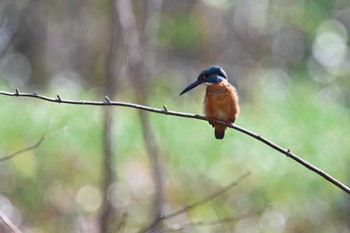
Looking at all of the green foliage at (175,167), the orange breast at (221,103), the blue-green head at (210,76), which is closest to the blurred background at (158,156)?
the green foliage at (175,167)

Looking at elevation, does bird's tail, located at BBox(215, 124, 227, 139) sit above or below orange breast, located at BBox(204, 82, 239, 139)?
below

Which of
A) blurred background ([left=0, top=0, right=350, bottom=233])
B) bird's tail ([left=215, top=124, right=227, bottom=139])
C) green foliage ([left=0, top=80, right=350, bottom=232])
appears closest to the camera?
bird's tail ([left=215, top=124, right=227, bottom=139])

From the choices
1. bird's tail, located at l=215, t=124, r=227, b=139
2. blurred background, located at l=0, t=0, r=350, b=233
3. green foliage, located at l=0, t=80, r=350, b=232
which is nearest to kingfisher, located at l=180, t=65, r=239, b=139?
bird's tail, located at l=215, t=124, r=227, b=139

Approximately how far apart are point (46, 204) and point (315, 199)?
1.75 meters

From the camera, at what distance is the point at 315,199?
17.4ft

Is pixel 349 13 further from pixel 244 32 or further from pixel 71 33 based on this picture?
pixel 71 33

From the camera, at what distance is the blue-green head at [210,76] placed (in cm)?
220

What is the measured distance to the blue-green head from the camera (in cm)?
220

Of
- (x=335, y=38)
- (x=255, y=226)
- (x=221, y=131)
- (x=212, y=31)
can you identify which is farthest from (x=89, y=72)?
(x=221, y=131)

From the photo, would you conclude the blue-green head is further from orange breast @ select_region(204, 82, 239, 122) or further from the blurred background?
the blurred background

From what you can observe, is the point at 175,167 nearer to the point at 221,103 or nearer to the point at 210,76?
the point at 221,103

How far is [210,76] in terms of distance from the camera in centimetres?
230

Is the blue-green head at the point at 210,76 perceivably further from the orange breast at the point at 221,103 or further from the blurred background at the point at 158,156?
the blurred background at the point at 158,156

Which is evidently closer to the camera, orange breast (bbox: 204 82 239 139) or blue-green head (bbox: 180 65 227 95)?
blue-green head (bbox: 180 65 227 95)
